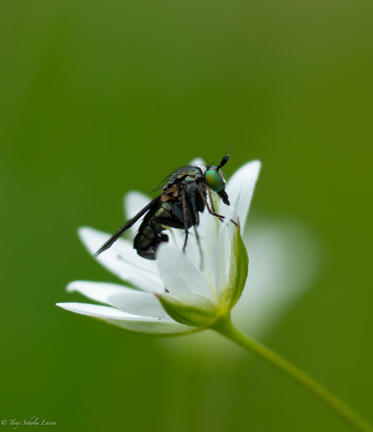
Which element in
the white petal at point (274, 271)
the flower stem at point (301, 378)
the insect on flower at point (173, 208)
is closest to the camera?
the flower stem at point (301, 378)

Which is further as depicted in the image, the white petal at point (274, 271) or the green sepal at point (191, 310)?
the white petal at point (274, 271)

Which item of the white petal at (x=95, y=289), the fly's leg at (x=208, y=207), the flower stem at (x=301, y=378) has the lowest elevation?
the flower stem at (x=301, y=378)

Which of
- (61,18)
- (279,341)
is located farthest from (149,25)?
(279,341)

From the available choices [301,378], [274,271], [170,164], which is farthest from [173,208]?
[170,164]

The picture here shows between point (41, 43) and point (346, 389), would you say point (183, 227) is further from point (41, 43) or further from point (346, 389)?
point (41, 43)

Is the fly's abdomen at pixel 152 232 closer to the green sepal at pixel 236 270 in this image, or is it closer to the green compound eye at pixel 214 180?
the green compound eye at pixel 214 180

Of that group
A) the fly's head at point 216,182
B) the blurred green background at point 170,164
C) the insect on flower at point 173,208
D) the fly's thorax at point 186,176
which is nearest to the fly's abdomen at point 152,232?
the insect on flower at point 173,208

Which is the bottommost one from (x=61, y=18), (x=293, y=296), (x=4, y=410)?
(x=4, y=410)
